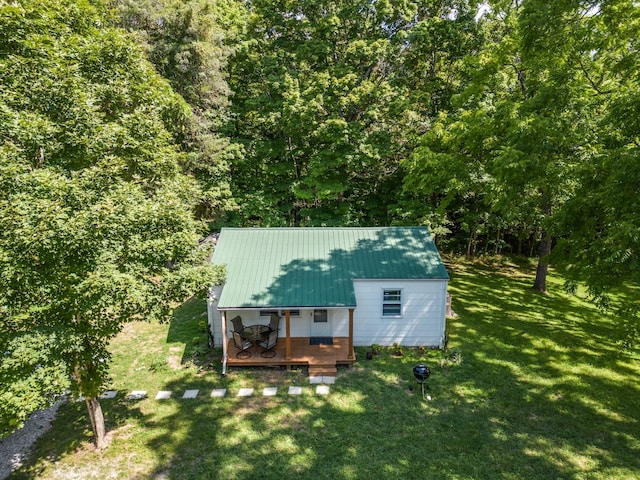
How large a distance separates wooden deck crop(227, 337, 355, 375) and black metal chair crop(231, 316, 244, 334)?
678mm

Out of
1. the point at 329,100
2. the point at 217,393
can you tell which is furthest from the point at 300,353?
the point at 329,100

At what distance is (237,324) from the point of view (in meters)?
12.1

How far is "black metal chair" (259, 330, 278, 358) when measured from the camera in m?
11.7

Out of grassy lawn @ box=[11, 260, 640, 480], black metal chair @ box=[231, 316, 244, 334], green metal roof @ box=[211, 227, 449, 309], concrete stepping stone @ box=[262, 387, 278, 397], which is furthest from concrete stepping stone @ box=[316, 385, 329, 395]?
black metal chair @ box=[231, 316, 244, 334]

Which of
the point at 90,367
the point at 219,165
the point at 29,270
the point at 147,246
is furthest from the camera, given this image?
the point at 219,165

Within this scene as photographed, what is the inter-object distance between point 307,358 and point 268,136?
45.6 feet

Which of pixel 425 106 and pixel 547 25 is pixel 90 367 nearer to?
pixel 547 25

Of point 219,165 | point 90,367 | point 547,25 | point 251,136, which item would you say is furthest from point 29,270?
point 251,136

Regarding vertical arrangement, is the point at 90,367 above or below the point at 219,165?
below

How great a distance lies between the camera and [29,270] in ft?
19.2

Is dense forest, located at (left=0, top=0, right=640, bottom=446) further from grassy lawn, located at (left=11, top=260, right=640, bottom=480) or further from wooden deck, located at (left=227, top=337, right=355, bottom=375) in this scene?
wooden deck, located at (left=227, top=337, right=355, bottom=375)

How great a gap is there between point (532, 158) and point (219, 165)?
1398 cm

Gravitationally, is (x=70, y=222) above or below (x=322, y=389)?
above

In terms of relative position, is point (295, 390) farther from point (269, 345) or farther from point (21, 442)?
point (21, 442)
